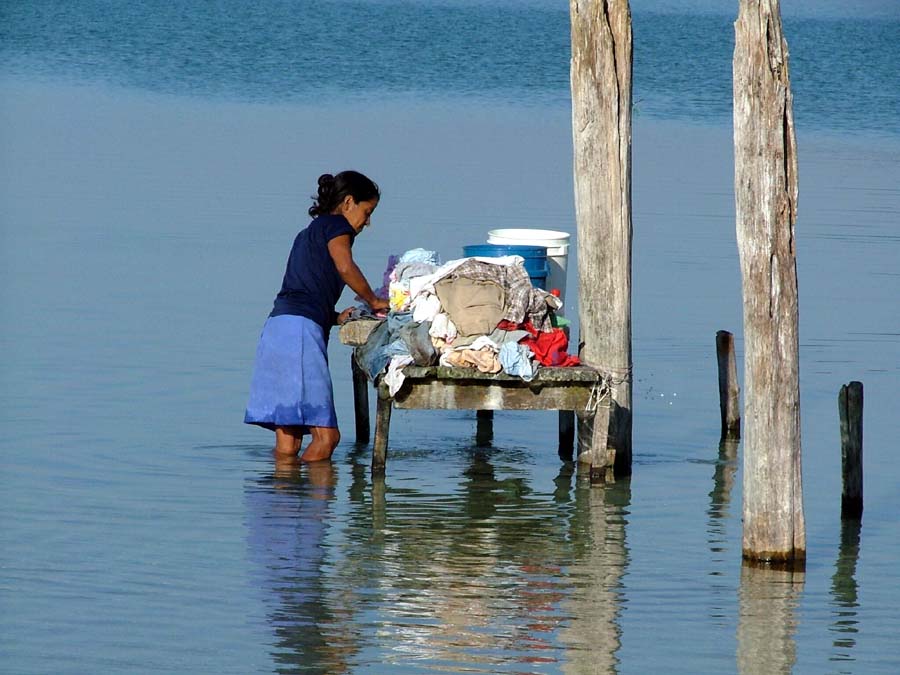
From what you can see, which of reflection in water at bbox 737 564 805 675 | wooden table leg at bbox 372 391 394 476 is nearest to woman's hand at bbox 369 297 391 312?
wooden table leg at bbox 372 391 394 476

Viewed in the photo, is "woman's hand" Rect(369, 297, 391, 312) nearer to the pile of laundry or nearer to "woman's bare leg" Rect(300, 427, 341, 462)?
the pile of laundry

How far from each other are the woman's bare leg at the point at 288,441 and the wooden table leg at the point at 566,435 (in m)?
1.79

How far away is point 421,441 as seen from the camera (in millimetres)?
11844

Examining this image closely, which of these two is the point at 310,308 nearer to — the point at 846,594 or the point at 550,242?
the point at 550,242

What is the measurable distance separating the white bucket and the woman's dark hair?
0.86 m

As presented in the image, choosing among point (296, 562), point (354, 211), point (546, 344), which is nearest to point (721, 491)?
point (546, 344)

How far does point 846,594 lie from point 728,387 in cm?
337

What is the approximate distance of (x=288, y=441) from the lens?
425 inches

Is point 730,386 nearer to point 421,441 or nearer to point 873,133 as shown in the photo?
point 421,441

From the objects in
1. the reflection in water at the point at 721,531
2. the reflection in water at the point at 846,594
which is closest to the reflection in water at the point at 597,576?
the reflection in water at the point at 721,531

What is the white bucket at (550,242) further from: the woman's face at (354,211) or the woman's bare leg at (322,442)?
the woman's bare leg at (322,442)

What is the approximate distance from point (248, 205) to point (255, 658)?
549 inches

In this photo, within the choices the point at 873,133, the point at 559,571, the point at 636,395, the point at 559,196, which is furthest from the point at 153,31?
the point at 559,571

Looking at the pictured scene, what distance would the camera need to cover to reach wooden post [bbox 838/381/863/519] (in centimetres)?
963
